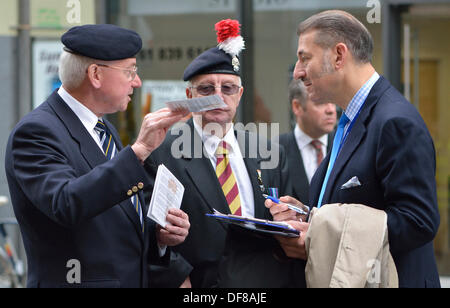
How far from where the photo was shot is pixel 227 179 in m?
3.59

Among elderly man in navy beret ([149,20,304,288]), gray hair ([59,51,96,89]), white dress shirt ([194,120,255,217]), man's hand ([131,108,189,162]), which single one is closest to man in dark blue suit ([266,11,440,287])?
elderly man in navy beret ([149,20,304,288])

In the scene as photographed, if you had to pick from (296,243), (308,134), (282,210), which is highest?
(308,134)

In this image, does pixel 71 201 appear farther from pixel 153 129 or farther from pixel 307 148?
pixel 307 148

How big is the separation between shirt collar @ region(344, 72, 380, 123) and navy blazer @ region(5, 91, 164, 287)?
2.97 feet

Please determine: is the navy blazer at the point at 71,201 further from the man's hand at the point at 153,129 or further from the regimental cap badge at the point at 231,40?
the regimental cap badge at the point at 231,40

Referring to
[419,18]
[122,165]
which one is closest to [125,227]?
[122,165]

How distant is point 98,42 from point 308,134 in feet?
8.63

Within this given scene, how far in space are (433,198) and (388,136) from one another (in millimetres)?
289

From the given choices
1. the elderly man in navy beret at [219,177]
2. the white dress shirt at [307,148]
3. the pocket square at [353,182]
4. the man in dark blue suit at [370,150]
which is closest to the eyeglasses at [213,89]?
the elderly man in navy beret at [219,177]

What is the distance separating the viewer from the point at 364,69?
9.64ft

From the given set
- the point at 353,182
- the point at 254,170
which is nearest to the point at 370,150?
the point at 353,182

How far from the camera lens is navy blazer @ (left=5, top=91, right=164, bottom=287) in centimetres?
253

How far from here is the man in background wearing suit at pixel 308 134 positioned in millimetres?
5125

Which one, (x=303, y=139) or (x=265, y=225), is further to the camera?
(x=303, y=139)
